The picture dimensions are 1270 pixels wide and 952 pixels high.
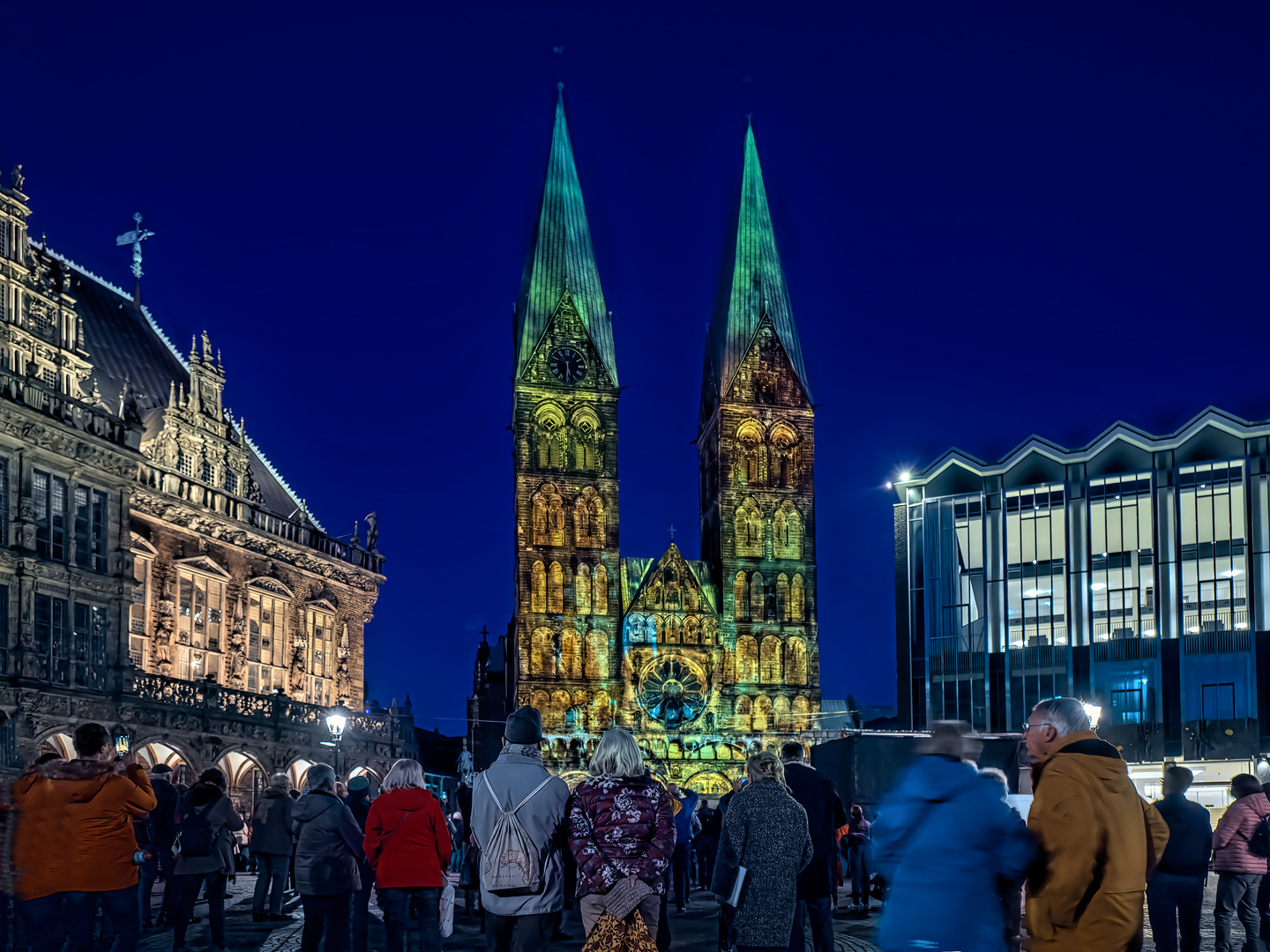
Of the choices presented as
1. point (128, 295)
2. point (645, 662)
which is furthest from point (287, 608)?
point (645, 662)

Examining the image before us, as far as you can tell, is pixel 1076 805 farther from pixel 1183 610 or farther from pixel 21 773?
pixel 1183 610

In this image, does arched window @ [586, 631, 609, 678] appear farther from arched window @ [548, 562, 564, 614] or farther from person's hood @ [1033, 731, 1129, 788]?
person's hood @ [1033, 731, 1129, 788]

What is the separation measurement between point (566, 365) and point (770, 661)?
56.7 feet

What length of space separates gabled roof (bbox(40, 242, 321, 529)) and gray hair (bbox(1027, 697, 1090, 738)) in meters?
38.9

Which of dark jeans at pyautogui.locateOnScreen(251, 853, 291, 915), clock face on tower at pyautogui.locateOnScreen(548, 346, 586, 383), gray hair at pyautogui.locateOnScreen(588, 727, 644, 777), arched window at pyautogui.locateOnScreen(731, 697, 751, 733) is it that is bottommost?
arched window at pyautogui.locateOnScreen(731, 697, 751, 733)

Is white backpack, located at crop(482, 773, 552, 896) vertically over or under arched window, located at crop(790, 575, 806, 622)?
under

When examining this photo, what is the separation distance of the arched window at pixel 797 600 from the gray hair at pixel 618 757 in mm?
63360

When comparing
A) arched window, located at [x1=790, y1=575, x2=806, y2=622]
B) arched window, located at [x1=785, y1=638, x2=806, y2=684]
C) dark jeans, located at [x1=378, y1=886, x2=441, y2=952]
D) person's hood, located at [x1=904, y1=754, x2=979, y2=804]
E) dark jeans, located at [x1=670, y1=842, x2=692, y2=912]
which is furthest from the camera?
arched window, located at [x1=790, y1=575, x2=806, y2=622]

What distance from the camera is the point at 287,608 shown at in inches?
1891

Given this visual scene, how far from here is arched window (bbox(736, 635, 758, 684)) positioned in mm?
69438

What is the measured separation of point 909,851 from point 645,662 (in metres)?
62.6

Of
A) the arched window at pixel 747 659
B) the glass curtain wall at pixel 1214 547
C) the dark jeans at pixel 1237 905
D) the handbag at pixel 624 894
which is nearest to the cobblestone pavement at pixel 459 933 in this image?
the dark jeans at pixel 1237 905

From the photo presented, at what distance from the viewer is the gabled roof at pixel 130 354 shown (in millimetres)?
43594

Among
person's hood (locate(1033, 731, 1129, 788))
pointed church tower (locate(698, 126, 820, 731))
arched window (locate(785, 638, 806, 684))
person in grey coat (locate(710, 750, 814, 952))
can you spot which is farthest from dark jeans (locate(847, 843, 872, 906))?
arched window (locate(785, 638, 806, 684))
